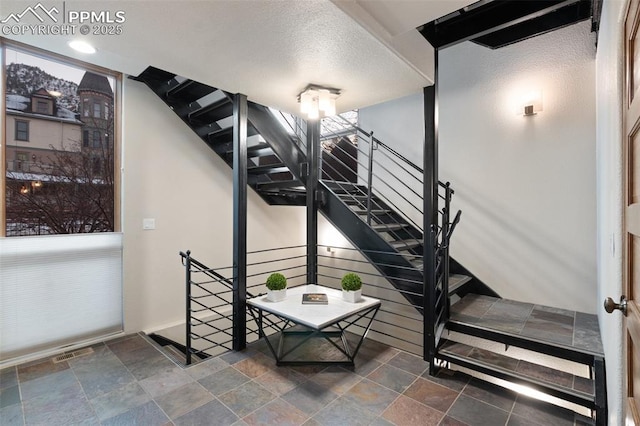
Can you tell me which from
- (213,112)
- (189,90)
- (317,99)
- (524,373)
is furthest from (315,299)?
(189,90)


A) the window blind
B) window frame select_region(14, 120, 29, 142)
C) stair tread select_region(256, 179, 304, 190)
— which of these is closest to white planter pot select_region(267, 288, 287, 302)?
stair tread select_region(256, 179, 304, 190)

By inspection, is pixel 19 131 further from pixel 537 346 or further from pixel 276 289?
pixel 537 346

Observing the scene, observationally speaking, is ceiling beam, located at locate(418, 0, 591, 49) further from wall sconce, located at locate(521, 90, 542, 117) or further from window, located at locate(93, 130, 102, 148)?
window, located at locate(93, 130, 102, 148)

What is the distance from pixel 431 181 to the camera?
2.42m

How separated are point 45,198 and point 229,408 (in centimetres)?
239

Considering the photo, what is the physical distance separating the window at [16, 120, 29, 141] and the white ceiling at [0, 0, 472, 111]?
0.70 meters

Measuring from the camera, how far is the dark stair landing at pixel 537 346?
5.95 ft

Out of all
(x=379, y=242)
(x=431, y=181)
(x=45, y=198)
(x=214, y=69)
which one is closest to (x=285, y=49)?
(x=214, y=69)

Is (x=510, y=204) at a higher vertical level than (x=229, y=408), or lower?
higher

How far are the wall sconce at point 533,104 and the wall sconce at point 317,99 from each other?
1.85 meters

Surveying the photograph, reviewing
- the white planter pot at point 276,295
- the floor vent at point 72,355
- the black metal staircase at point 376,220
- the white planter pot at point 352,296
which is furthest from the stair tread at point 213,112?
the floor vent at point 72,355

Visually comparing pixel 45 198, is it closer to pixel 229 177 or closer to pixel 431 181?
pixel 229 177

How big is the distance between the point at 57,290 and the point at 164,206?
115cm

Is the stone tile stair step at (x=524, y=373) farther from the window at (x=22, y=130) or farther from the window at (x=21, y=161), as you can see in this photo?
the window at (x=22, y=130)
